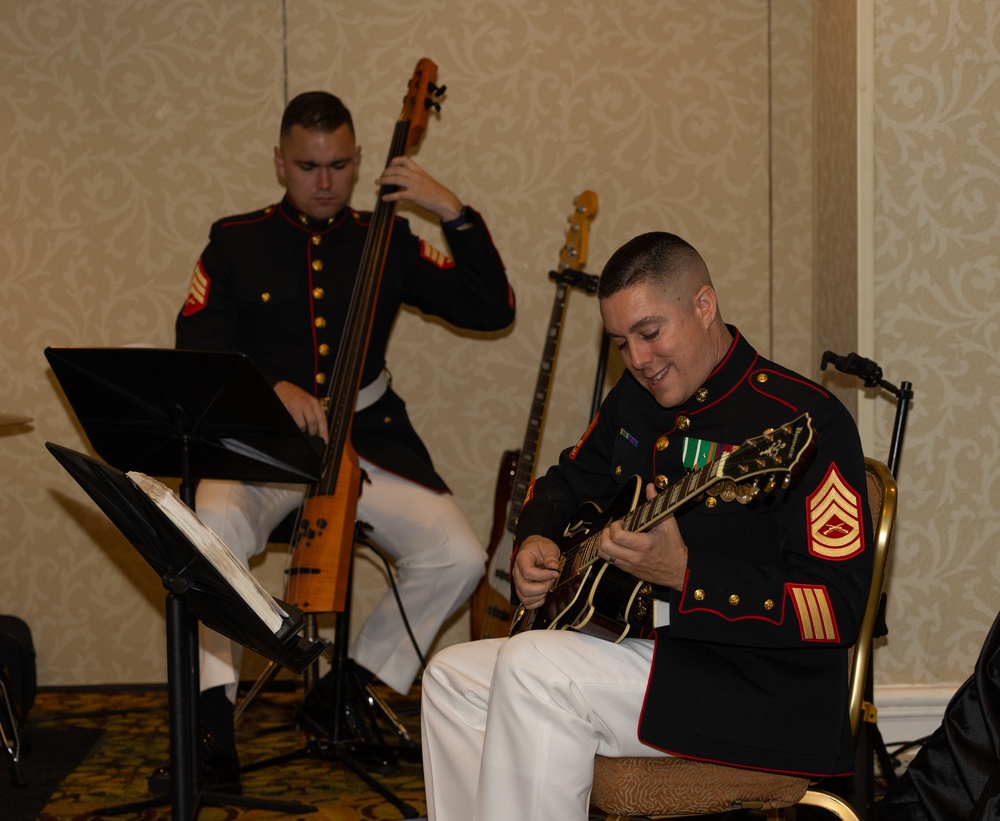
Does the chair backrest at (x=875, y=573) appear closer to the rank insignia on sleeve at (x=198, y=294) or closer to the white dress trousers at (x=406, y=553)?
the white dress trousers at (x=406, y=553)

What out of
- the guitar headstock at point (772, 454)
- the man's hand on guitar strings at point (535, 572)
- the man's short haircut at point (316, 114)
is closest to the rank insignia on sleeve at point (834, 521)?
the guitar headstock at point (772, 454)

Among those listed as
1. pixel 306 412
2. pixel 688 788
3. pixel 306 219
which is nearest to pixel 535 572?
pixel 688 788

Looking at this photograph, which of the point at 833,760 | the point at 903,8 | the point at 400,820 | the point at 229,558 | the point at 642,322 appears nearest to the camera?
the point at 229,558

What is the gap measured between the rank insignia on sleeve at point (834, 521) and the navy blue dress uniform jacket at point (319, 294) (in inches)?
62.0

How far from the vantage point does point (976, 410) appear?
298 centimetres

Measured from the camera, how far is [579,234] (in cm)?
350

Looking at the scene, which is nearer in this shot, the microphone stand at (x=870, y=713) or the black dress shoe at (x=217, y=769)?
the microphone stand at (x=870, y=713)

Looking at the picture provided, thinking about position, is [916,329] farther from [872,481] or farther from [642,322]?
[642,322]

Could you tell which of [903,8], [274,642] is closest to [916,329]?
[903,8]

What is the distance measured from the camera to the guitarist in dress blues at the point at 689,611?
178 centimetres

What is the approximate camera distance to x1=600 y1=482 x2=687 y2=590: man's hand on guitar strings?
1.74 meters

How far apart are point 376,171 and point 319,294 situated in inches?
28.0

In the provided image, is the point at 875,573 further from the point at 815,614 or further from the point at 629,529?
the point at 629,529

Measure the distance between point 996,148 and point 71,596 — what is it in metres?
3.12
